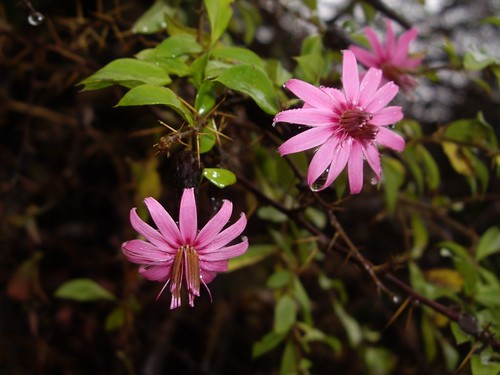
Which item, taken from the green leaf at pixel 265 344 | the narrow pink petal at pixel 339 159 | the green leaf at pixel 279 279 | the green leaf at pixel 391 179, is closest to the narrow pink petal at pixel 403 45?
the green leaf at pixel 391 179

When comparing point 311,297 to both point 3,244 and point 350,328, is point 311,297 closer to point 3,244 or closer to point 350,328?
point 350,328

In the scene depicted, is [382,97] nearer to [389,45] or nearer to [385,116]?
[385,116]

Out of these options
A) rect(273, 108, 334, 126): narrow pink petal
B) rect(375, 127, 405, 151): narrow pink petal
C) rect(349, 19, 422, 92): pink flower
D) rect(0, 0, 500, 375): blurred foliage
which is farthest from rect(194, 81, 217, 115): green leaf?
rect(349, 19, 422, 92): pink flower

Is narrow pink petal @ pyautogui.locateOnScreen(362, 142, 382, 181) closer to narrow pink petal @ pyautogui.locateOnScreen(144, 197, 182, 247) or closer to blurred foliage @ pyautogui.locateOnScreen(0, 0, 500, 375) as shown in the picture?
blurred foliage @ pyautogui.locateOnScreen(0, 0, 500, 375)

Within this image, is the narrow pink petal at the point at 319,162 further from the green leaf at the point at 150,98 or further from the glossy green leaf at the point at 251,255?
the glossy green leaf at the point at 251,255

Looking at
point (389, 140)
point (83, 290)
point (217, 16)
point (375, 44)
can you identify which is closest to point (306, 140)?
point (389, 140)
